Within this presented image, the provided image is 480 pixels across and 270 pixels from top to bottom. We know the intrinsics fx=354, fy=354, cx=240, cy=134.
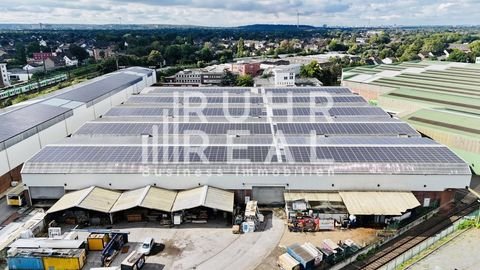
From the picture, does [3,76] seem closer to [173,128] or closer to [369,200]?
[173,128]

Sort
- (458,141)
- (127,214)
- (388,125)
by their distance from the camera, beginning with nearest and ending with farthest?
(127,214) < (458,141) < (388,125)

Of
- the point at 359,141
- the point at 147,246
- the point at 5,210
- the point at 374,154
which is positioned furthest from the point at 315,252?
the point at 5,210

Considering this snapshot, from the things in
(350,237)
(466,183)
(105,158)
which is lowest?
(350,237)

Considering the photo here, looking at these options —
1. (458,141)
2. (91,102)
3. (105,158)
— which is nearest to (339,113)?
(458,141)

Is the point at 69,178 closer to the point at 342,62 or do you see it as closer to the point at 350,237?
the point at 350,237

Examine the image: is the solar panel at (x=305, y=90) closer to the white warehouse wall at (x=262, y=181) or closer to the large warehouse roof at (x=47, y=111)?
the large warehouse roof at (x=47, y=111)

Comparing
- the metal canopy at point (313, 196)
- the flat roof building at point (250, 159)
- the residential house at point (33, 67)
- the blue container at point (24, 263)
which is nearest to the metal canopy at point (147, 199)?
the flat roof building at point (250, 159)

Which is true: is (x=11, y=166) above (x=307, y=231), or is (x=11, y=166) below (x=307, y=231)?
above

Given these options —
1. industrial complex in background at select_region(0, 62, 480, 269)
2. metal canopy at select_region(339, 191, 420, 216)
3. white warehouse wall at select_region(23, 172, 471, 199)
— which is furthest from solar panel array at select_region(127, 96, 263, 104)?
metal canopy at select_region(339, 191, 420, 216)
